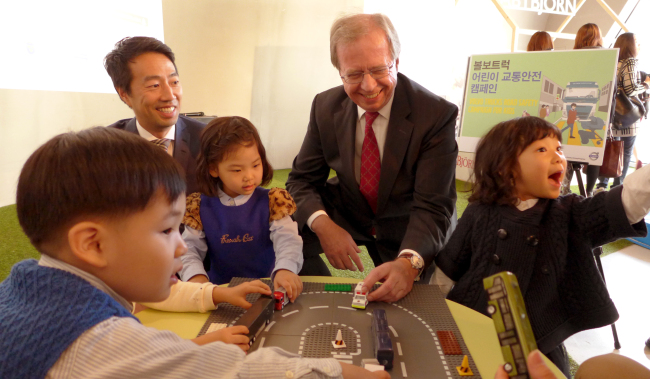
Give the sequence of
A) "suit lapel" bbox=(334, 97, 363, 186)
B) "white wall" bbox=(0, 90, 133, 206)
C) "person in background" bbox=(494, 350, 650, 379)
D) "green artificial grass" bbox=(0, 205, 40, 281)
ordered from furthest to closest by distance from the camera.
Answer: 1. "white wall" bbox=(0, 90, 133, 206)
2. "green artificial grass" bbox=(0, 205, 40, 281)
3. "suit lapel" bbox=(334, 97, 363, 186)
4. "person in background" bbox=(494, 350, 650, 379)

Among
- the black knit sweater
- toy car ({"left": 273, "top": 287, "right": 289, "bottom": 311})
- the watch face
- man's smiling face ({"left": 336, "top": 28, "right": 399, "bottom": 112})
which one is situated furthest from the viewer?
man's smiling face ({"left": 336, "top": 28, "right": 399, "bottom": 112})

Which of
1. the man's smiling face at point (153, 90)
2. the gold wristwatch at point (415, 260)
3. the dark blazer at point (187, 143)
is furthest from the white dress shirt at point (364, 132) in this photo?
the man's smiling face at point (153, 90)

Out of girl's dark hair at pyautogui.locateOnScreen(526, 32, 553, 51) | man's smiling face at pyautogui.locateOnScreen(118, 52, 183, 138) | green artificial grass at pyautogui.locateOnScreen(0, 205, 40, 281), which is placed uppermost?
girl's dark hair at pyautogui.locateOnScreen(526, 32, 553, 51)

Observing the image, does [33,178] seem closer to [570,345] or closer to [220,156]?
[220,156]

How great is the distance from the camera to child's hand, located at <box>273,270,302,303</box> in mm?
1269

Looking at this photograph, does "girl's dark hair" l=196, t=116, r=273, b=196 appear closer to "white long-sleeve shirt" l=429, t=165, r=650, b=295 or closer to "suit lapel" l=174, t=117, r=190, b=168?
"suit lapel" l=174, t=117, r=190, b=168

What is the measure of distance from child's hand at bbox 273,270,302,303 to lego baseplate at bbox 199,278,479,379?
0.02m

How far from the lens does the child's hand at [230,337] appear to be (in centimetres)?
100

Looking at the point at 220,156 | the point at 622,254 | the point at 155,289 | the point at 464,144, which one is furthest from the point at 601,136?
the point at 155,289

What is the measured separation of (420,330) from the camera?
3.64 ft

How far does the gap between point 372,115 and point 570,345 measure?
5.37ft

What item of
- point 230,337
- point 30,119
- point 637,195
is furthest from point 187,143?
point 30,119

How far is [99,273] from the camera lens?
0.73 meters

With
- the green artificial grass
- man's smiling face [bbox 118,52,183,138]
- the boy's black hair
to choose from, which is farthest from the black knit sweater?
the green artificial grass
